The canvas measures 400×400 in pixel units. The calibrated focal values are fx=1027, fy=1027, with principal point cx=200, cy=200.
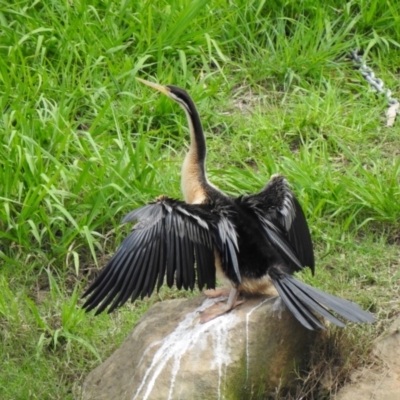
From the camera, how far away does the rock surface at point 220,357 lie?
427 centimetres

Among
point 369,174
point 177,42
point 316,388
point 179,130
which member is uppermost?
point 177,42

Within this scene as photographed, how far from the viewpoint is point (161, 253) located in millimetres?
4340

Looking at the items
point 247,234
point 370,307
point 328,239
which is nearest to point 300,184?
point 328,239

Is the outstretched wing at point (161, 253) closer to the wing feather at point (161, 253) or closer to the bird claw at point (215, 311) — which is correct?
the wing feather at point (161, 253)

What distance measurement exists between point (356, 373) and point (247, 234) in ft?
→ 2.51

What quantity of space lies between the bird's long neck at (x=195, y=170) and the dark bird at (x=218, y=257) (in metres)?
0.12

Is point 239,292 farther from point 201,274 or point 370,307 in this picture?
point 370,307

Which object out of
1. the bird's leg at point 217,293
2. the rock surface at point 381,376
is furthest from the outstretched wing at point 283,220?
the rock surface at point 381,376

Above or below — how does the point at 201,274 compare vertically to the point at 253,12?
below

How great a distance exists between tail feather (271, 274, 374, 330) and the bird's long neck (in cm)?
68

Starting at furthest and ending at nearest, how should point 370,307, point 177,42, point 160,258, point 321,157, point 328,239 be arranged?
point 177,42, point 321,157, point 328,239, point 370,307, point 160,258

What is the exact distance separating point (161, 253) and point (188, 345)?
41 centimetres

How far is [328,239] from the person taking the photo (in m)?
5.57

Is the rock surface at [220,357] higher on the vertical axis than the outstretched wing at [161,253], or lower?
lower
